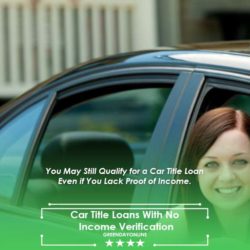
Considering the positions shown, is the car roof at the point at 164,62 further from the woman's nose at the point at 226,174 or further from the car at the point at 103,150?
the woman's nose at the point at 226,174

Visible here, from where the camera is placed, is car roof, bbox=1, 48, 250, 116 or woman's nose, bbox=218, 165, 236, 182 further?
car roof, bbox=1, 48, 250, 116

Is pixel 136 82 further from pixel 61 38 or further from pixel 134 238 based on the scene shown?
pixel 61 38

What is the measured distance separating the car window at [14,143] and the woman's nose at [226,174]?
730 mm

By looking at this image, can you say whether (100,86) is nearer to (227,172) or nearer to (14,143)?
(14,143)

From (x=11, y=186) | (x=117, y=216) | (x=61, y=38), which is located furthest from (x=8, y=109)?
(x=61, y=38)

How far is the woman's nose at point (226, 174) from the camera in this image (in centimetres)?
255

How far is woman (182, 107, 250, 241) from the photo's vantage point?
2547mm

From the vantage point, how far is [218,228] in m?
2.57

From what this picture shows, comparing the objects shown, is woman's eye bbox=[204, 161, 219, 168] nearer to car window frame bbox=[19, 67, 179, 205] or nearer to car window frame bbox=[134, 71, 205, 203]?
car window frame bbox=[134, 71, 205, 203]

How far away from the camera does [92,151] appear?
3006 millimetres

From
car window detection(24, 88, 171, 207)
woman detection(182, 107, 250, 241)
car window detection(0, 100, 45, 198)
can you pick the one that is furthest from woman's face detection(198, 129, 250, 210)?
car window detection(0, 100, 45, 198)

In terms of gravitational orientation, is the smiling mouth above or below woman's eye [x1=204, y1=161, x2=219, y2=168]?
below

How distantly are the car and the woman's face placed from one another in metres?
0.06

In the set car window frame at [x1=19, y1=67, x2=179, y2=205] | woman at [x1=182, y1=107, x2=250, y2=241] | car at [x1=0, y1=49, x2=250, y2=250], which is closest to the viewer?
woman at [x1=182, y1=107, x2=250, y2=241]
